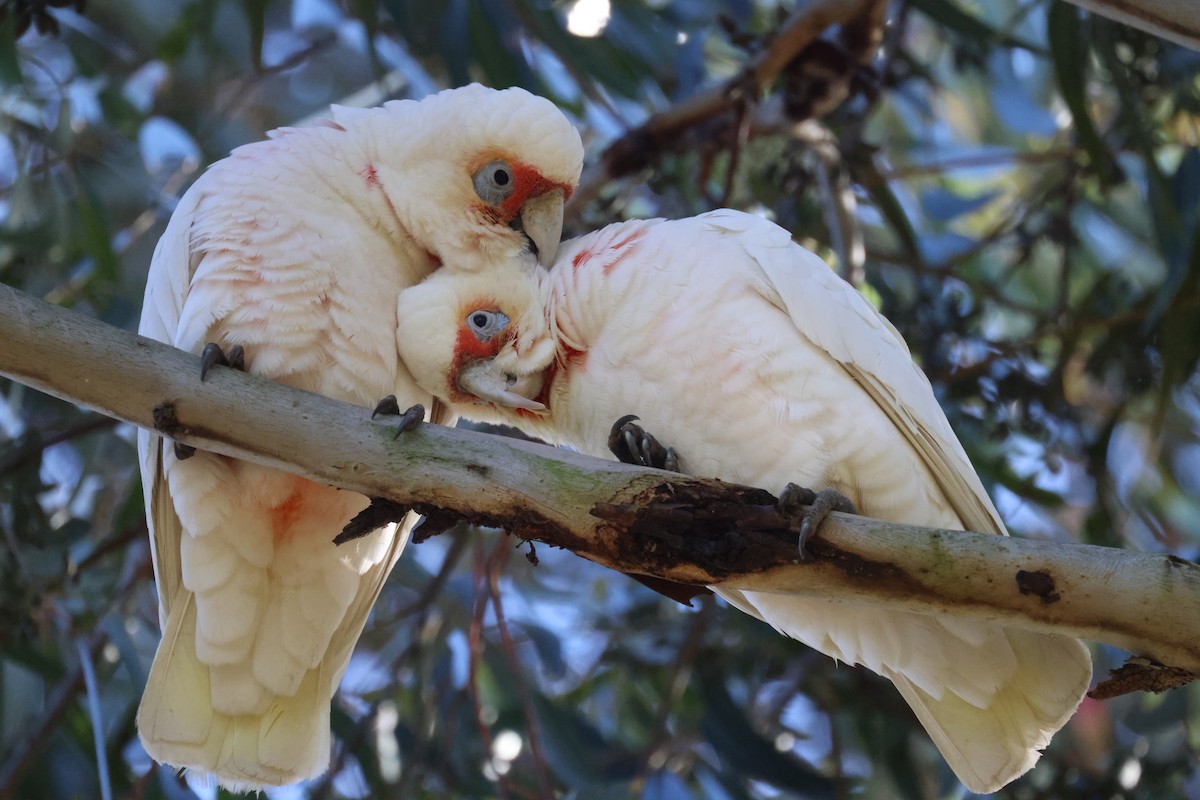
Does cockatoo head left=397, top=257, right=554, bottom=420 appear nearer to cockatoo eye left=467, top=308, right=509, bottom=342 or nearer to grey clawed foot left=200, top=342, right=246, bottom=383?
cockatoo eye left=467, top=308, right=509, bottom=342

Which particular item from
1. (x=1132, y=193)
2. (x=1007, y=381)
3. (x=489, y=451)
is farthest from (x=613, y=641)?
(x=1132, y=193)

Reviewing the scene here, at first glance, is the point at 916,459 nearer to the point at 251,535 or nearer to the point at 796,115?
the point at 251,535

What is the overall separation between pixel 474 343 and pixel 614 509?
0.57 m

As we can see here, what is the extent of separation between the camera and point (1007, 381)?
103 inches

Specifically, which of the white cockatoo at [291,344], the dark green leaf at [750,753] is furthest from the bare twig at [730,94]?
the dark green leaf at [750,753]

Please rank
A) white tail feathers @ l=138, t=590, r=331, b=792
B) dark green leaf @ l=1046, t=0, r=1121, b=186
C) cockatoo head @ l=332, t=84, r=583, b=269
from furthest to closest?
dark green leaf @ l=1046, t=0, r=1121, b=186
cockatoo head @ l=332, t=84, r=583, b=269
white tail feathers @ l=138, t=590, r=331, b=792

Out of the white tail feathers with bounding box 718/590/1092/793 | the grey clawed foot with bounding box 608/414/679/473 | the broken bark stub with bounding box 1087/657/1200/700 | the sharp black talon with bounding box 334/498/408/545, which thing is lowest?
the white tail feathers with bounding box 718/590/1092/793

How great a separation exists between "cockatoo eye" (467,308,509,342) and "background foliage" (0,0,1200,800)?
0.45 meters

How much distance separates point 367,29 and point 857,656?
1657 mm

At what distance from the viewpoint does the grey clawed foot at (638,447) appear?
1742 millimetres

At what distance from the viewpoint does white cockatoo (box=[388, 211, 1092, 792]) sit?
5.49 feet

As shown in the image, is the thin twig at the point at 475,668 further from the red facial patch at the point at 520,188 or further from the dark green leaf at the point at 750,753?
the red facial patch at the point at 520,188

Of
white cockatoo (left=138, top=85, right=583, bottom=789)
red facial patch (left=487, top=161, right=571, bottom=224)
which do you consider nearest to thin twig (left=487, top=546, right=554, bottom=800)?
white cockatoo (left=138, top=85, right=583, bottom=789)

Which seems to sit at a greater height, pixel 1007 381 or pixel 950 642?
pixel 950 642
